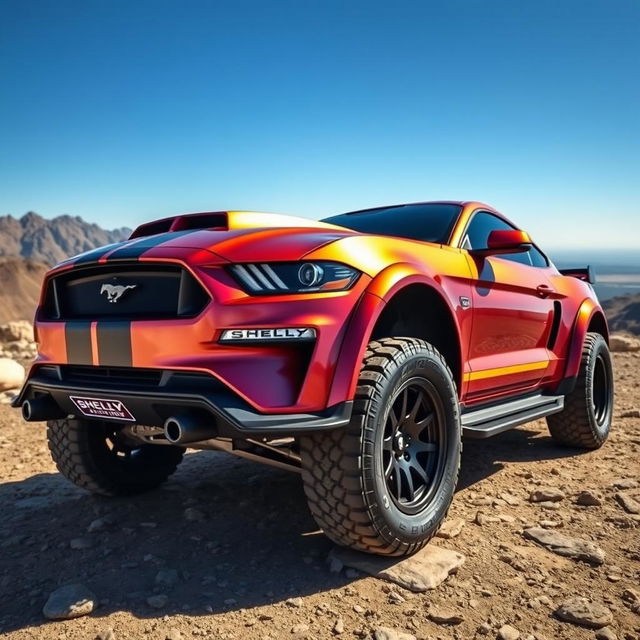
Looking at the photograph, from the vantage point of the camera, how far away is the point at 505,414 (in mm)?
3406

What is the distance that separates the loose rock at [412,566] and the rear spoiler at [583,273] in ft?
11.6

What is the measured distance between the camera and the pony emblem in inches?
98.8

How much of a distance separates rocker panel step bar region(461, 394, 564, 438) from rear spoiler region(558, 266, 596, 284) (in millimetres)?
1649

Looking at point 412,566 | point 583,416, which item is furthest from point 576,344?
point 412,566

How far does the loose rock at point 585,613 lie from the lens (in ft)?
6.88

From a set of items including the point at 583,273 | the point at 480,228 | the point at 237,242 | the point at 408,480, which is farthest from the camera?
the point at 583,273

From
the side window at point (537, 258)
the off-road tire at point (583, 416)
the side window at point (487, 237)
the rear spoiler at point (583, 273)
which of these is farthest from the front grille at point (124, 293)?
the rear spoiler at point (583, 273)

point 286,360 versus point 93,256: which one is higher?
point 93,256

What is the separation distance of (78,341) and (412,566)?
1757 millimetres

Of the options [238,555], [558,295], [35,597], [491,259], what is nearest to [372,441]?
[238,555]

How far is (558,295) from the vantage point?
4480 mm

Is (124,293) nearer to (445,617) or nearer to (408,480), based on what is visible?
(408,480)

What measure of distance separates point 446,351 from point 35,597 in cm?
224

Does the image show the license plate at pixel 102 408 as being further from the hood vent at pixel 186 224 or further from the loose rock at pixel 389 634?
the loose rock at pixel 389 634
